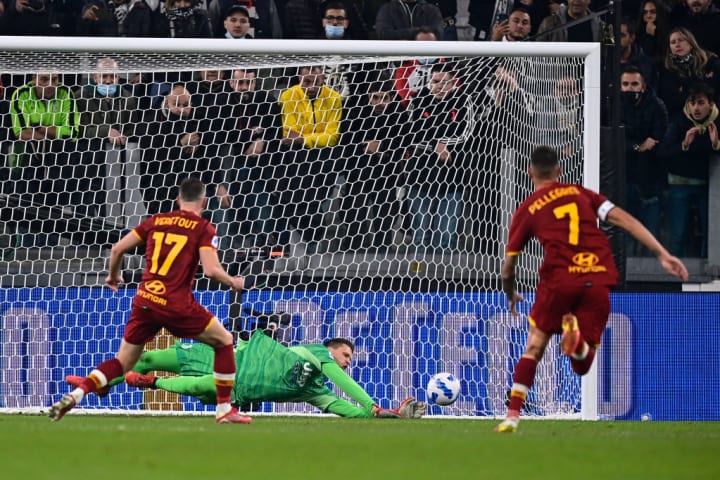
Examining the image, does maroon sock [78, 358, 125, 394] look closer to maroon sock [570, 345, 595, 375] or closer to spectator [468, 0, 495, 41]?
maroon sock [570, 345, 595, 375]

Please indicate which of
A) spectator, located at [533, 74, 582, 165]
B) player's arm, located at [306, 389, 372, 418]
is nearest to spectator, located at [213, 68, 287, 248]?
player's arm, located at [306, 389, 372, 418]

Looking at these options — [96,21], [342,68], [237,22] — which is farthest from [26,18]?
[342,68]

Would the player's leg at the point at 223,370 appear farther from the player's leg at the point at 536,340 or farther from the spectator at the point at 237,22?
the spectator at the point at 237,22

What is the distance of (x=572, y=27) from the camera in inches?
524

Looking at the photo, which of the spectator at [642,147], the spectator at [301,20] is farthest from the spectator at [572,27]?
the spectator at [301,20]

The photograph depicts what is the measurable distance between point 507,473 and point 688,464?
1.07 m

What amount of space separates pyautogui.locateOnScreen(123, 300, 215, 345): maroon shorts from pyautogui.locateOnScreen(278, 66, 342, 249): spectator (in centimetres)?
293

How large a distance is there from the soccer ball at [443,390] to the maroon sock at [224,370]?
1683mm

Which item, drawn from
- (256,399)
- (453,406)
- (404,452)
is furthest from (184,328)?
(453,406)

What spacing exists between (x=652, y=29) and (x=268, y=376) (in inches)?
256

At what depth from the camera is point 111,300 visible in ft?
36.9

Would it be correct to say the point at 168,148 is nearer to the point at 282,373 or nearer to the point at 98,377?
the point at 282,373

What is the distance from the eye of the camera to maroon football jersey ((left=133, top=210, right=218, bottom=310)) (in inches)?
337

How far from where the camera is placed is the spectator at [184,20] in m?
12.8
